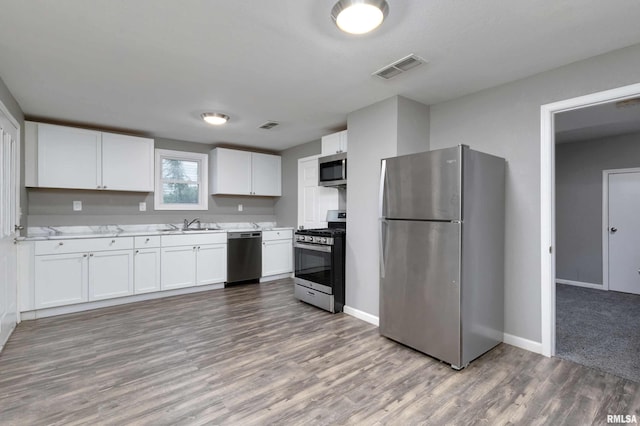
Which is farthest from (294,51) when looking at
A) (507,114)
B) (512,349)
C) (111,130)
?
(111,130)

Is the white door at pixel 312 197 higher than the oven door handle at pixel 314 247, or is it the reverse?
the white door at pixel 312 197

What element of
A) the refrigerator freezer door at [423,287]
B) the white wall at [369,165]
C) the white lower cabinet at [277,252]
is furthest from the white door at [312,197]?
the refrigerator freezer door at [423,287]

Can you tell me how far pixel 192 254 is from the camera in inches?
179

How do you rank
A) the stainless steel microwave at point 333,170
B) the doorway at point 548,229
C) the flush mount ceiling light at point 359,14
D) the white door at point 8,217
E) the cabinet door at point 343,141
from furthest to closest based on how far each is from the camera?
the cabinet door at point 343,141 → the stainless steel microwave at point 333,170 → the white door at point 8,217 → the doorway at point 548,229 → the flush mount ceiling light at point 359,14

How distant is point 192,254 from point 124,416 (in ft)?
9.40

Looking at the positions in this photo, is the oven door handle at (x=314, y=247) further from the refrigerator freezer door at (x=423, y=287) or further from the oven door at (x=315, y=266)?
the refrigerator freezer door at (x=423, y=287)

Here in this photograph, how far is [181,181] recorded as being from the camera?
516cm

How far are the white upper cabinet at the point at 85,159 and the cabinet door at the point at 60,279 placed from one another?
3.26ft

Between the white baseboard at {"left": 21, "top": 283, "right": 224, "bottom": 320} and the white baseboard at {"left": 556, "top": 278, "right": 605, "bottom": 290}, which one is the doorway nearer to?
the white baseboard at {"left": 556, "top": 278, "right": 605, "bottom": 290}

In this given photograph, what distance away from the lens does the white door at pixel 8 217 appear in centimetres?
272

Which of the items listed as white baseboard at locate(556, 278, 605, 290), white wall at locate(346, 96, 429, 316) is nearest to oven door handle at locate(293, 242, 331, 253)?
white wall at locate(346, 96, 429, 316)

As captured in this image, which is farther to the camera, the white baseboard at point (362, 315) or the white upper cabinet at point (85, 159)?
the white upper cabinet at point (85, 159)

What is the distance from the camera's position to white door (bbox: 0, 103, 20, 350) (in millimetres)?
2725

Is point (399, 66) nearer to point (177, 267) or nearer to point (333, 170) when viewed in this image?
point (333, 170)
